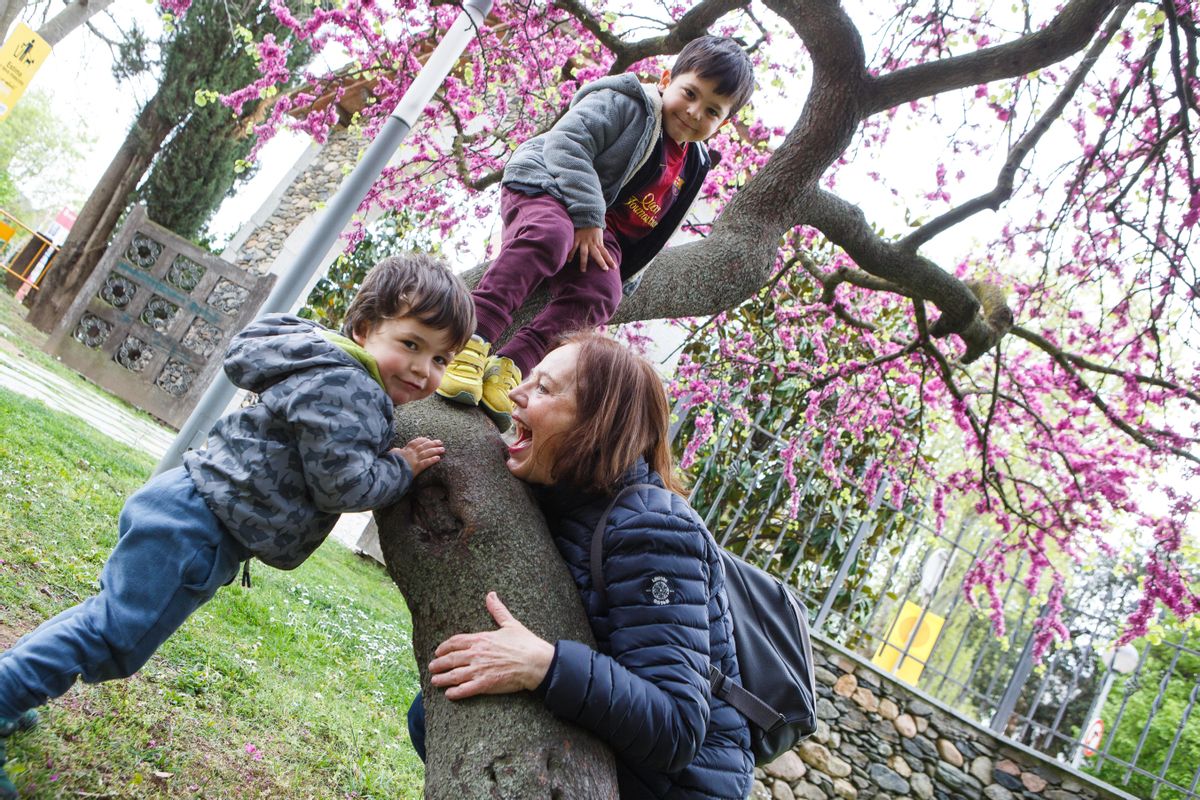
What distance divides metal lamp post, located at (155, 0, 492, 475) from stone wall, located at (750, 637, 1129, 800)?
414 centimetres

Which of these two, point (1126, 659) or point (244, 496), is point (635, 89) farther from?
point (1126, 659)

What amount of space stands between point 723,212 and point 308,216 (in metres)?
11.3

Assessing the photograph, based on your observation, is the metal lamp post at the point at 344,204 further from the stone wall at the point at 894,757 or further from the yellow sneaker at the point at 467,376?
the stone wall at the point at 894,757

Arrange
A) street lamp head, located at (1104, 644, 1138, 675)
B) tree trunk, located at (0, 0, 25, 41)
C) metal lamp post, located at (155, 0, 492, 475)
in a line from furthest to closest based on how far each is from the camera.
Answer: street lamp head, located at (1104, 644, 1138, 675) → tree trunk, located at (0, 0, 25, 41) → metal lamp post, located at (155, 0, 492, 475)

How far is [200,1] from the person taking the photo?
1330 cm

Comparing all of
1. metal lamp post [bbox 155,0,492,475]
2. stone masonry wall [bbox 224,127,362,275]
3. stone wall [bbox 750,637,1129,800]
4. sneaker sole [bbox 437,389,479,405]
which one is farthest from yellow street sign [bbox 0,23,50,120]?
stone wall [bbox 750,637,1129,800]

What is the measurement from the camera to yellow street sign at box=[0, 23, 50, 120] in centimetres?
909

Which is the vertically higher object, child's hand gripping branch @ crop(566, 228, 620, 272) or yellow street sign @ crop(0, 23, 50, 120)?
yellow street sign @ crop(0, 23, 50, 120)

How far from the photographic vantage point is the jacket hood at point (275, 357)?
1872 millimetres

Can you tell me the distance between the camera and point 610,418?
70.9 inches

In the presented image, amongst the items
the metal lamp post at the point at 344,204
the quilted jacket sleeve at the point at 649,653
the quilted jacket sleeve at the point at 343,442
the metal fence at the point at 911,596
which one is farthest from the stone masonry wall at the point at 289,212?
the quilted jacket sleeve at the point at 649,653

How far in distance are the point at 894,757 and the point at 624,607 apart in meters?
5.20

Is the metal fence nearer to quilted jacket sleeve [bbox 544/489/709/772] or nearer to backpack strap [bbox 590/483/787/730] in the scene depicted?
backpack strap [bbox 590/483/787/730]

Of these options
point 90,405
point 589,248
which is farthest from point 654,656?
point 90,405
